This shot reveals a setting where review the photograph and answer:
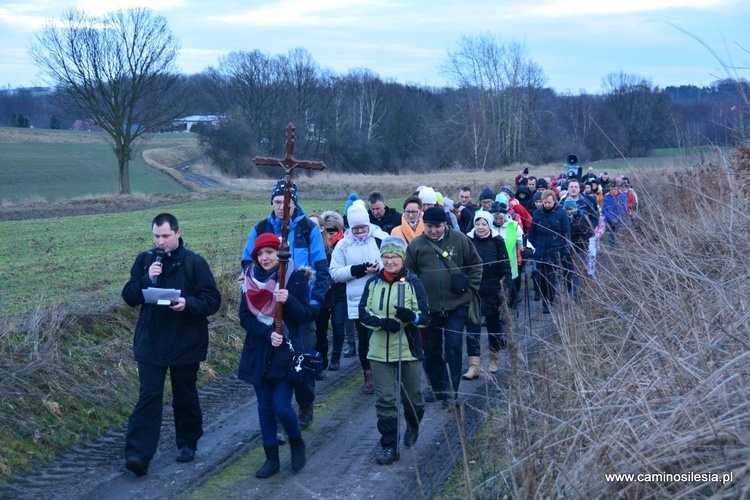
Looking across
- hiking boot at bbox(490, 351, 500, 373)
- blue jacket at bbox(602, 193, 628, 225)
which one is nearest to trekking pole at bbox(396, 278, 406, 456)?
blue jacket at bbox(602, 193, 628, 225)

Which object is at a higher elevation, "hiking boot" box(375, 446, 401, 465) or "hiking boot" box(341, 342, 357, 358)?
"hiking boot" box(375, 446, 401, 465)

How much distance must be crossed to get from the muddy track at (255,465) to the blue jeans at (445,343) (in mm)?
360

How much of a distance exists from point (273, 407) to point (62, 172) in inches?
2166

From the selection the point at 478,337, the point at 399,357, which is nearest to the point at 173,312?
the point at 399,357

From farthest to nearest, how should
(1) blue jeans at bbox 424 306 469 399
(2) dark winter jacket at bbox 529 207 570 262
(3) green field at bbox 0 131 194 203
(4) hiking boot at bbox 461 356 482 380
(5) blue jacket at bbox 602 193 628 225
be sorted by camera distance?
(3) green field at bbox 0 131 194 203 → (2) dark winter jacket at bbox 529 207 570 262 → (4) hiking boot at bbox 461 356 482 380 → (5) blue jacket at bbox 602 193 628 225 → (1) blue jeans at bbox 424 306 469 399

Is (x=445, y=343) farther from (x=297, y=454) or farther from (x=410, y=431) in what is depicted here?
(x=297, y=454)

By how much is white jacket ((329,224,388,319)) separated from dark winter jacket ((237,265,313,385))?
2.34 metres

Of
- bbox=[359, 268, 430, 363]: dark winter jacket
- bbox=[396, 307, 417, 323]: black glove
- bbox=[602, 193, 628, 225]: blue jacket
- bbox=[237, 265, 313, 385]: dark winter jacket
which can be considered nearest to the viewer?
bbox=[237, 265, 313, 385]: dark winter jacket

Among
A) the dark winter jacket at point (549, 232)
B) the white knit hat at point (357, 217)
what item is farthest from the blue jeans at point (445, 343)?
the dark winter jacket at point (549, 232)

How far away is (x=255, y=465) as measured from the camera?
6.47 metres

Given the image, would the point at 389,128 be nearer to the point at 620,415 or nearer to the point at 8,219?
the point at 8,219

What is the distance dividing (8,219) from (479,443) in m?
28.6

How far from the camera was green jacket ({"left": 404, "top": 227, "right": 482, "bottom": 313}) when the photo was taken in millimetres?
7855

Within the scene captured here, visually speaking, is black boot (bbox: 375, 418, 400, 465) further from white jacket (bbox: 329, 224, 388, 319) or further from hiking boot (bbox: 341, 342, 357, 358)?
hiking boot (bbox: 341, 342, 357, 358)
